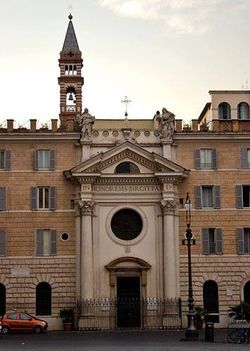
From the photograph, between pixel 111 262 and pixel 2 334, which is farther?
pixel 111 262

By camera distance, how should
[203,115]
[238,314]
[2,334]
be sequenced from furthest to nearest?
[203,115], [238,314], [2,334]

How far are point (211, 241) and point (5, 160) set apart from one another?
16.1 metres

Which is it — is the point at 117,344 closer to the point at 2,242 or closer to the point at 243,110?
the point at 2,242

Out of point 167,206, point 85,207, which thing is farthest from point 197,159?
point 85,207

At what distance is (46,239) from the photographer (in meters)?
58.5

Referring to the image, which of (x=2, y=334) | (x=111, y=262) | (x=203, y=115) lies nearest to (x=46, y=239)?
(x=111, y=262)

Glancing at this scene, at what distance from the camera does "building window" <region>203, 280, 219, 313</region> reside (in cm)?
5831

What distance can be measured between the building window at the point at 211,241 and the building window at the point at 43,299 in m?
11.6

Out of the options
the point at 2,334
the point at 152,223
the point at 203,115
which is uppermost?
the point at 203,115

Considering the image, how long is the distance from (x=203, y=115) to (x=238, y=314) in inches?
730

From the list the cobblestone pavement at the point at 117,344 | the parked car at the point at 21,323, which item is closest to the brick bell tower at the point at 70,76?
the parked car at the point at 21,323

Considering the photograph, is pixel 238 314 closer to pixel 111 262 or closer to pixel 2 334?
pixel 111 262

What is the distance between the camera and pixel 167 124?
195ft

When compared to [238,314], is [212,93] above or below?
above
